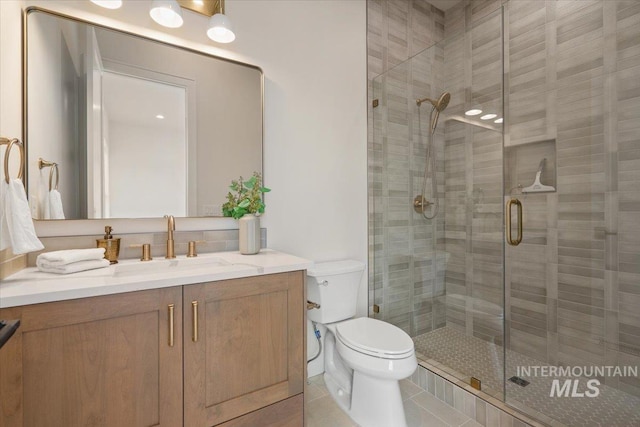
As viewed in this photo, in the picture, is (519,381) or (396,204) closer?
(519,381)

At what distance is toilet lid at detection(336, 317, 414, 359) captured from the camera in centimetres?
149

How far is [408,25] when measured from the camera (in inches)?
101

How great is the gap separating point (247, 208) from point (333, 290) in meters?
0.71

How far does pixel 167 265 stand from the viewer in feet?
4.76

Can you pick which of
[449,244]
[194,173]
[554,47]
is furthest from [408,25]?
[194,173]

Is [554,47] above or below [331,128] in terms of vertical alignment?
above

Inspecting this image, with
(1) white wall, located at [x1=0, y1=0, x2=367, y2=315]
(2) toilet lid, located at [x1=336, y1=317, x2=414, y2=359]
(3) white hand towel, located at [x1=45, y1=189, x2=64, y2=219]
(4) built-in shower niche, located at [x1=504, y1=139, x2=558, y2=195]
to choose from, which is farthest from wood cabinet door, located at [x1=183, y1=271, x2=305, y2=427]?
(4) built-in shower niche, located at [x1=504, y1=139, x2=558, y2=195]

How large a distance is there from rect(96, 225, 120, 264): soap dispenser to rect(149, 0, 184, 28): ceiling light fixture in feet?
3.40

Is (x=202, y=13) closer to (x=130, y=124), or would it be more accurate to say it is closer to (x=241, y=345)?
(x=130, y=124)

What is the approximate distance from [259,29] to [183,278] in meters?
1.54

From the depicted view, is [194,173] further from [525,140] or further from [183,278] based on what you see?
[525,140]

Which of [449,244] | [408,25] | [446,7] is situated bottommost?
[449,244]

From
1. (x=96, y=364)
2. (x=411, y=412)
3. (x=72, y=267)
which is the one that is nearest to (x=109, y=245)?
(x=72, y=267)

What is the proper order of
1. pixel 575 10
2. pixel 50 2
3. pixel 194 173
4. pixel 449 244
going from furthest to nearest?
pixel 449 244, pixel 575 10, pixel 194 173, pixel 50 2
